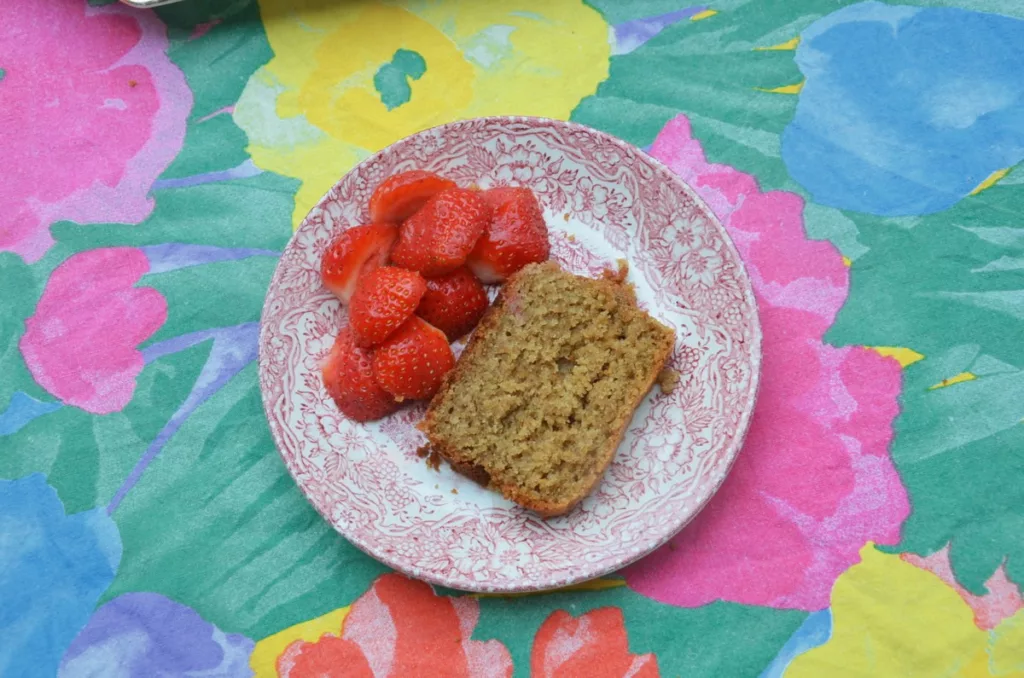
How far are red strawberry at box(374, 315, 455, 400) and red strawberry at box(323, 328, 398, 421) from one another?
38mm

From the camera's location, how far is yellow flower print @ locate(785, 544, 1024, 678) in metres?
1.88

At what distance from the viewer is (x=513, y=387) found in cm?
193

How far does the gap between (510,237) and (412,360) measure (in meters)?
0.37

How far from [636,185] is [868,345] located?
0.69m

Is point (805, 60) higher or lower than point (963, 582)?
higher

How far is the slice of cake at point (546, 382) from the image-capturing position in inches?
74.9

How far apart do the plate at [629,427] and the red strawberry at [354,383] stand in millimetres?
37

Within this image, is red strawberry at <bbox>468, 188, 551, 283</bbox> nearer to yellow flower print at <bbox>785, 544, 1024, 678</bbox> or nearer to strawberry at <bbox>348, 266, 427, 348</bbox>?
strawberry at <bbox>348, 266, 427, 348</bbox>

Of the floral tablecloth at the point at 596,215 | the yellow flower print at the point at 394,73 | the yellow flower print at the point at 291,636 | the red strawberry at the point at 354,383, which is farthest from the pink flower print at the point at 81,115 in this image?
the yellow flower print at the point at 291,636

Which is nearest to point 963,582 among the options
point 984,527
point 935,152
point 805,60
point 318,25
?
point 984,527

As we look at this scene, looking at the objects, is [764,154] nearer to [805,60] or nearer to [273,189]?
[805,60]

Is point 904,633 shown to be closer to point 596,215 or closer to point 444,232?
point 596,215

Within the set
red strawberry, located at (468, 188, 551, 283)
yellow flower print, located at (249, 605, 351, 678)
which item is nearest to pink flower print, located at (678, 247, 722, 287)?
red strawberry, located at (468, 188, 551, 283)

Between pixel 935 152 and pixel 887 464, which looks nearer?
pixel 887 464
